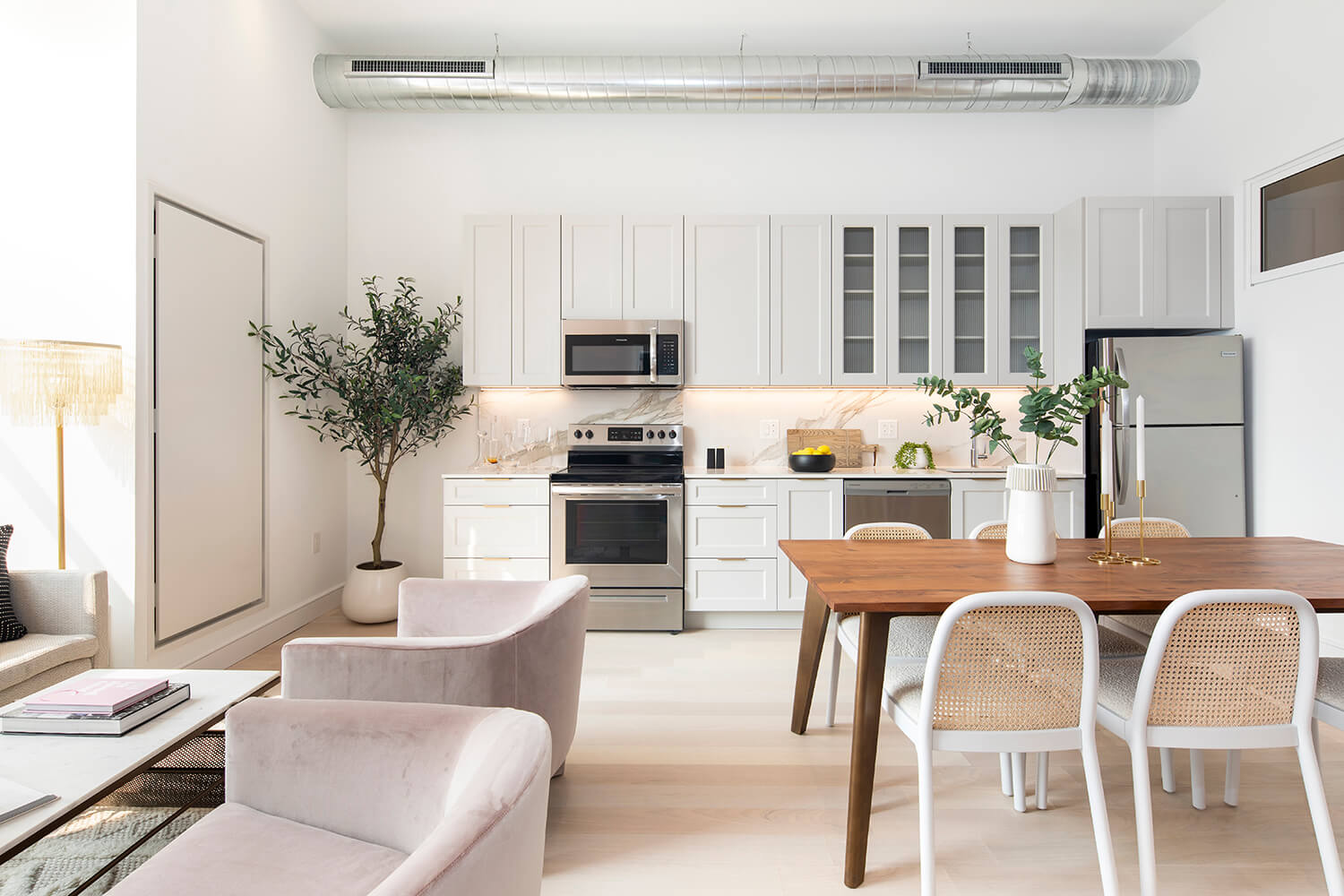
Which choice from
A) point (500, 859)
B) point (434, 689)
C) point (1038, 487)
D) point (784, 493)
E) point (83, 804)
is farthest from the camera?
point (784, 493)

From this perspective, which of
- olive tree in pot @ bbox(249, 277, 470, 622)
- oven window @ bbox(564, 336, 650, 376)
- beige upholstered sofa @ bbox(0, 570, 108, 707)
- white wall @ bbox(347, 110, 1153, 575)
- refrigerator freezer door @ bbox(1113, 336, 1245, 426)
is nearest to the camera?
beige upholstered sofa @ bbox(0, 570, 108, 707)

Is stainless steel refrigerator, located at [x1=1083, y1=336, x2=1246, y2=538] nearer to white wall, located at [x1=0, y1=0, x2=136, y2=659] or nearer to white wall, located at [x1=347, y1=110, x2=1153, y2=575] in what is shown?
white wall, located at [x1=347, y1=110, x2=1153, y2=575]

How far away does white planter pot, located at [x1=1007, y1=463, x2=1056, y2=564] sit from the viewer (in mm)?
2152

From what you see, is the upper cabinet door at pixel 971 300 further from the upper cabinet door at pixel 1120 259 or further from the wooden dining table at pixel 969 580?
the wooden dining table at pixel 969 580

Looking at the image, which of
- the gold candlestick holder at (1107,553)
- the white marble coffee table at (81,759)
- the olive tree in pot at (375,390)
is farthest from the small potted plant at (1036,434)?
the olive tree in pot at (375,390)

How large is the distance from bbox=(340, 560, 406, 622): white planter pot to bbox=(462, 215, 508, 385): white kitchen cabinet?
1.28m

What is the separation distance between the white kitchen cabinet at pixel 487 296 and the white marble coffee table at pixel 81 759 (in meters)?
2.78

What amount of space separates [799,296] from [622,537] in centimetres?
181

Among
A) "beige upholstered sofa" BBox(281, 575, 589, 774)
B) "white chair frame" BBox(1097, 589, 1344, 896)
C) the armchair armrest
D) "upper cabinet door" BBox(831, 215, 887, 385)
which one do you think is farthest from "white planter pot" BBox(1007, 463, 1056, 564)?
the armchair armrest

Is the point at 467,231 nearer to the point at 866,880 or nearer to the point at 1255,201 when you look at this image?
the point at 866,880

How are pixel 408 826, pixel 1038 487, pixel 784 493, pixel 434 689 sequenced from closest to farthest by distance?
pixel 408 826 → pixel 434 689 → pixel 1038 487 → pixel 784 493

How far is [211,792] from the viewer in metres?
1.89

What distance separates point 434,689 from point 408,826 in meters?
0.59

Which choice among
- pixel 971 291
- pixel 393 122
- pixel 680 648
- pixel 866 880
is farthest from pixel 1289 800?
pixel 393 122
